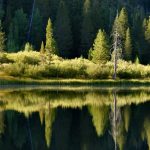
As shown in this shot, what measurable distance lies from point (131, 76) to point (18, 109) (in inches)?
1889

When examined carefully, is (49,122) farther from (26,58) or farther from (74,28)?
(74,28)

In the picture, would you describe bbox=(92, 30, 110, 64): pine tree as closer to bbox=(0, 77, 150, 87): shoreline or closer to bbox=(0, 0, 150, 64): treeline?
bbox=(0, 0, 150, 64): treeline

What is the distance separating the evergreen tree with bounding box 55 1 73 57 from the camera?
11102cm

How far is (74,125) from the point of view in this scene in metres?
29.2

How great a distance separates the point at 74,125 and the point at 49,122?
74.6 inches

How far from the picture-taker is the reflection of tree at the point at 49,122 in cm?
2453

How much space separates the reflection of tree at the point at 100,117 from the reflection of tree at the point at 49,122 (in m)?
2.86

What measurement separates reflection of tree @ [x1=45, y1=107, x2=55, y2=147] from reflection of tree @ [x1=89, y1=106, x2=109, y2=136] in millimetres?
2857

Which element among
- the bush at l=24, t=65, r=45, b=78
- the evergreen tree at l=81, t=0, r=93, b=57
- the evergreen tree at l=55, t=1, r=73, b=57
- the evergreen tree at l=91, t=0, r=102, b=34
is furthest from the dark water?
the evergreen tree at l=91, t=0, r=102, b=34

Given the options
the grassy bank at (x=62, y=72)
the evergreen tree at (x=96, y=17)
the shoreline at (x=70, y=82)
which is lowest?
the shoreline at (x=70, y=82)

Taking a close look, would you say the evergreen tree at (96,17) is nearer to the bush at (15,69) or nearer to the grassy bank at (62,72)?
the grassy bank at (62,72)

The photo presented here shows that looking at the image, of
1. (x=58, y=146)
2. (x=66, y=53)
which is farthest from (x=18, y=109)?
(x=66, y=53)

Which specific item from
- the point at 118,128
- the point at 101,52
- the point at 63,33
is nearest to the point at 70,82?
the point at 101,52

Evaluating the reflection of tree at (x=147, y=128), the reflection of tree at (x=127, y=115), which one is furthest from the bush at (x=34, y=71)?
the reflection of tree at (x=147, y=128)
